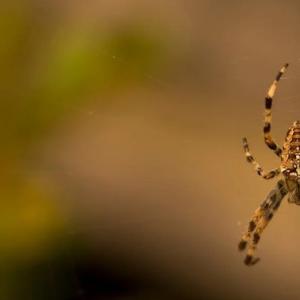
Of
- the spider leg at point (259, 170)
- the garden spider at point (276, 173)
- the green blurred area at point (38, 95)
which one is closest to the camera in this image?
the garden spider at point (276, 173)

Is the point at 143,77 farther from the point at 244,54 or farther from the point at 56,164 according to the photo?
the point at 244,54

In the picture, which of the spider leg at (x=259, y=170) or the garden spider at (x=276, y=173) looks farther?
the spider leg at (x=259, y=170)

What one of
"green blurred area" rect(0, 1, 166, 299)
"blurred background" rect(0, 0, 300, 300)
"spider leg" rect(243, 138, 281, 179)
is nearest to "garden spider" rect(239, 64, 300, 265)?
"spider leg" rect(243, 138, 281, 179)

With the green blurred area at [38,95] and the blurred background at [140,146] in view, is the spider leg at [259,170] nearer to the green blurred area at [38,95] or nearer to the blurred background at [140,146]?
the blurred background at [140,146]

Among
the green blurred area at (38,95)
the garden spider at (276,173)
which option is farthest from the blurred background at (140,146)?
the garden spider at (276,173)

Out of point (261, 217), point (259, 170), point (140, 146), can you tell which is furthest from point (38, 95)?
point (140, 146)

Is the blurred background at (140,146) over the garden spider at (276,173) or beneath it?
over
